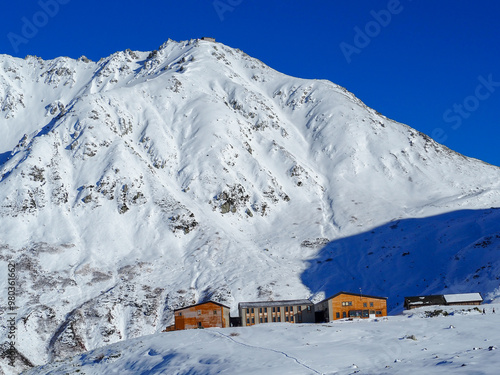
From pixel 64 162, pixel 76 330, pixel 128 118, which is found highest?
pixel 128 118

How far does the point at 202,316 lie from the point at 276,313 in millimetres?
11540

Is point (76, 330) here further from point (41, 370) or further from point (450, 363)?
point (450, 363)

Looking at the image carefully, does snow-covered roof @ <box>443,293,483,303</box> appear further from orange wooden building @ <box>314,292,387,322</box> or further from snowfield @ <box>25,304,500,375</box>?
snowfield @ <box>25,304,500,375</box>

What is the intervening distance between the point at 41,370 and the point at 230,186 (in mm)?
89358

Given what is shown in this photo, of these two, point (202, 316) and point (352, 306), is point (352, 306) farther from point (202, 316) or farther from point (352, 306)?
point (202, 316)

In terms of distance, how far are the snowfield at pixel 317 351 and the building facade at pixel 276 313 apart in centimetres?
2325

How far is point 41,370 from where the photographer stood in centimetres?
6038

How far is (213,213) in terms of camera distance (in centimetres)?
13925

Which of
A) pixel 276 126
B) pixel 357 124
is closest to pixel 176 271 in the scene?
pixel 276 126

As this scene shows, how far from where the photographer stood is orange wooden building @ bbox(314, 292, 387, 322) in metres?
79.7

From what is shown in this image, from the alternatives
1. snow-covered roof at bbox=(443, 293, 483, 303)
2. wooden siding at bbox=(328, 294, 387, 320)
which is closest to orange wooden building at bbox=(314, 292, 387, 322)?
wooden siding at bbox=(328, 294, 387, 320)

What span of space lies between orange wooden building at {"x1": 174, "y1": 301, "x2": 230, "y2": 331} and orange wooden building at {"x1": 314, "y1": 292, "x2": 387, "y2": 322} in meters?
15.5

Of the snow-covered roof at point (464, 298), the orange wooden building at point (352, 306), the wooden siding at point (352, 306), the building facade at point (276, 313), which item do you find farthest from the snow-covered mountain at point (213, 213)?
the building facade at point (276, 313)

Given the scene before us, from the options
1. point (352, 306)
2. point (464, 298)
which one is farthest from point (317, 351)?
point (464, 298)
